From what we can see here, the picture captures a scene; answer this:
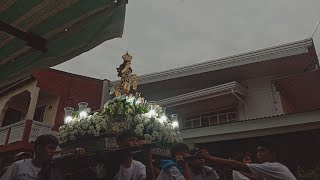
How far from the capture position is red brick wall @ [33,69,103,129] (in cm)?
1595

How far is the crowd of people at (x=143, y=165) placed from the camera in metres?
2.84

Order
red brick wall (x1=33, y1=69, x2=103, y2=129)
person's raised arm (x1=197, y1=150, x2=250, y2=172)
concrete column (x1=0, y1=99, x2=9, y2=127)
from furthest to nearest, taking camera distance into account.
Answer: concrete column (x1=0, y1=99, x2=9, y2=127)
red brick wall (x1=33, y1=69, x2=103, y2=129)
person's raised arm (x1=197, y1=150, x2=250, y2=172)

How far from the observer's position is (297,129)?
29.5 ft

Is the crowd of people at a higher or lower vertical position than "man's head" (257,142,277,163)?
lower

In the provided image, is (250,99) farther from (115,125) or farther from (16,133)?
(16,133)

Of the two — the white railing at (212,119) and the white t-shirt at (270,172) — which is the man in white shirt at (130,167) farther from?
the white railing at (212,119)

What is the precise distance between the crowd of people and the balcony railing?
36.4ft

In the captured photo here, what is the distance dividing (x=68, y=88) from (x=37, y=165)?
14.4 m

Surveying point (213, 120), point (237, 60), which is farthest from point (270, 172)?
point (213, 120)

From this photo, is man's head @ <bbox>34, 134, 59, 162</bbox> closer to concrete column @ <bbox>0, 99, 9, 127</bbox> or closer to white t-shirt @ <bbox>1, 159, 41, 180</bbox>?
white t-shirt @ <bbox>1, 159, 41, 180</bbox>

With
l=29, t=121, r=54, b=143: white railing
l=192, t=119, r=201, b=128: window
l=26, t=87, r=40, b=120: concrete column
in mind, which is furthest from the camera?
l=26, t=87, r=40, b=120: concrete column

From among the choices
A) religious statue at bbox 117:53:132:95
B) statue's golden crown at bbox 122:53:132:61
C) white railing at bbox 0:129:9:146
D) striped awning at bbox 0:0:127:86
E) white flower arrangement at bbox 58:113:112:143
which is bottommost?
white flower arrangement at bbox 58:113:112:143

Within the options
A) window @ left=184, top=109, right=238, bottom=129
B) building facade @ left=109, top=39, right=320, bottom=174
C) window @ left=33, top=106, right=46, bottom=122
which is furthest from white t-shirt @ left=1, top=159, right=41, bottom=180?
window @ left=33, top=106, right=46, bottom=122

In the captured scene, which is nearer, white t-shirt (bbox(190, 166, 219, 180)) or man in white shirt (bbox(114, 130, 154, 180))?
man in white shirt (bbox(114, 130, 154, 180))
